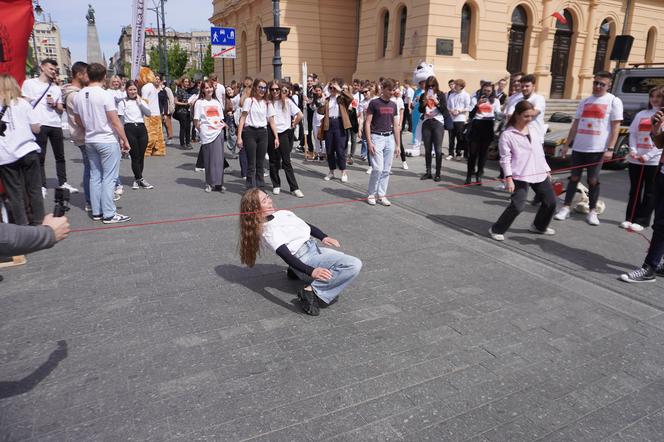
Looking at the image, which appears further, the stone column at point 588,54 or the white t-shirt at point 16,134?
the stone column at point 588,54

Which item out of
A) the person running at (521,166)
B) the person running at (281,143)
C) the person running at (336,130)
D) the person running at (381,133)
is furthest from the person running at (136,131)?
the person running at (521,166)

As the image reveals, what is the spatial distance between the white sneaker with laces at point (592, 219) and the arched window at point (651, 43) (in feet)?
90.2

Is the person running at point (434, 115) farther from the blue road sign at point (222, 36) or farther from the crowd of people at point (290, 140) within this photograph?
the blue road sign at point (222, 36)

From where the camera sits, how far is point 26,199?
5043mm

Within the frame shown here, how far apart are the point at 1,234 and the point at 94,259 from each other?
2.96 m

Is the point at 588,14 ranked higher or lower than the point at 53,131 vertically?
higher

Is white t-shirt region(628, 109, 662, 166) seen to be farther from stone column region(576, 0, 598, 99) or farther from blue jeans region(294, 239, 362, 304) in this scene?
stone column region(576, 0, 598, 99)

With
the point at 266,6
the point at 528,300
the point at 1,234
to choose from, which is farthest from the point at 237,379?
the point at 266,6

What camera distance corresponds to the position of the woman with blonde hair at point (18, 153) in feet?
14.7

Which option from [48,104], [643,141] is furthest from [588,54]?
[48,104]

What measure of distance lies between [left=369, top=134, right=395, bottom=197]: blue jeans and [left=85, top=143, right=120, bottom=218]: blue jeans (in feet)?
12.2

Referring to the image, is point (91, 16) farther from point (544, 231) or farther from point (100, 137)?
point (544, 231)

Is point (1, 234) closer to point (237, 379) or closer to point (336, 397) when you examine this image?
point (237, 379)

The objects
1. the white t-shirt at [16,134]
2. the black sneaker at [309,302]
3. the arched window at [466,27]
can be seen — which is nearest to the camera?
the black sneaker at [309,302]
